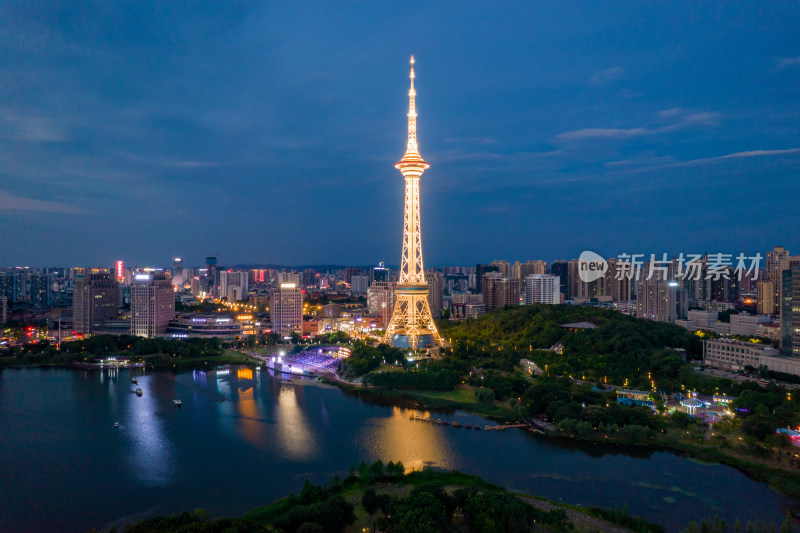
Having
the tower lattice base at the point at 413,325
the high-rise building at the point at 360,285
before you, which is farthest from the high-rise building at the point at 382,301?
the high-rise building at the point at 360,285

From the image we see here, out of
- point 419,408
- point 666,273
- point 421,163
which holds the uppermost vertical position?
point 421,163

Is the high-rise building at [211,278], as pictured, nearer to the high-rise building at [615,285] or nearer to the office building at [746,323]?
the high-rise building at [615,285]

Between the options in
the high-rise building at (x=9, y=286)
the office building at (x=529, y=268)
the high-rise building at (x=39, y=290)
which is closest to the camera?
the high-rise building at (x=9, y=286)

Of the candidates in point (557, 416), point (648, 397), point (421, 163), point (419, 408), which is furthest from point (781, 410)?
point (421, 163)

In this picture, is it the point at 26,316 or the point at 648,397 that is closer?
the point at 648,397

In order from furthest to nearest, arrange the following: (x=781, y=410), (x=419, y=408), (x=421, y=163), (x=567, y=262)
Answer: (x=567, y=262) < (x=421, y=163) < (x=419, y=408) < (x=781, y=410)

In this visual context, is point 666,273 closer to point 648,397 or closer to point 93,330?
point 648,397

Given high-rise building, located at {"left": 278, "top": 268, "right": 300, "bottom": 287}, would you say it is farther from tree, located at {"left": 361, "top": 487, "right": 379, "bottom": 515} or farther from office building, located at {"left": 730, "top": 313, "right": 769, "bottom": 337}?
office building, located at {"left": 730, "top": 313, "right": 769, "bottom": 337}
